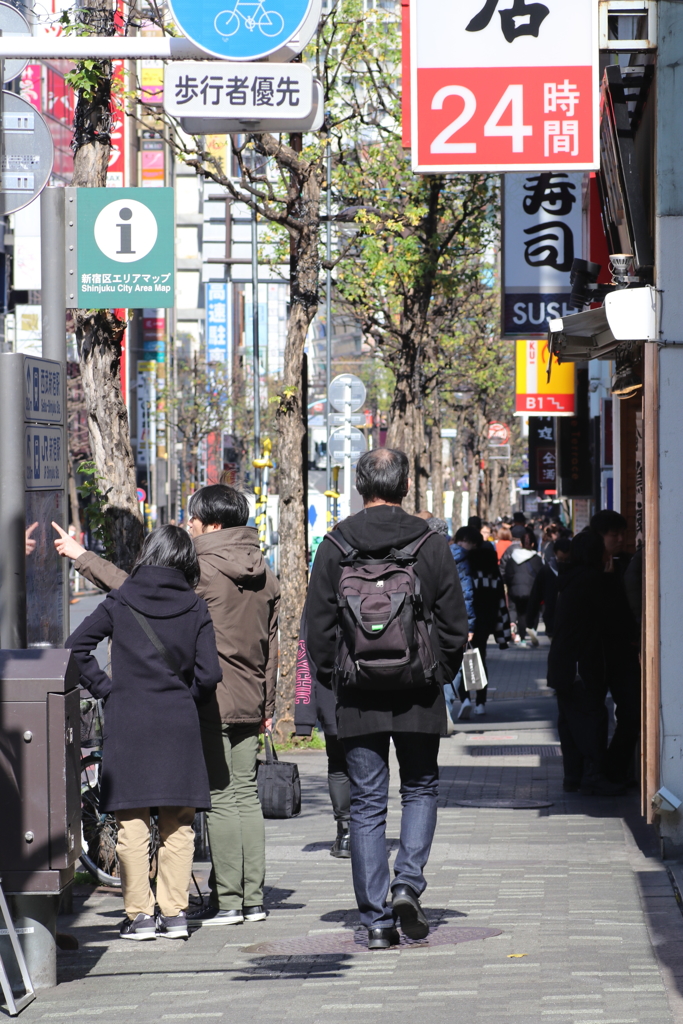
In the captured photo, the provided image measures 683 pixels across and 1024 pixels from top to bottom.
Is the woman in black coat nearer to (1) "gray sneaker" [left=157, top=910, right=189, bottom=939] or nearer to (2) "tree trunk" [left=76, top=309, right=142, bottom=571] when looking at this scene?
(1) "gray sneaker" [left=157, top=910, right=189, bottom=939]

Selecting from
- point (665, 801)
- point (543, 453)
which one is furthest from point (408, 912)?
point (543, 453)

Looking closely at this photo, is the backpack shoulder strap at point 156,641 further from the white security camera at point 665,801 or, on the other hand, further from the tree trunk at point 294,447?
the tree trunk at point 294,447

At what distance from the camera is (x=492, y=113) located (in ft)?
26.8

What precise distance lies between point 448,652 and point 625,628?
4.76 metres

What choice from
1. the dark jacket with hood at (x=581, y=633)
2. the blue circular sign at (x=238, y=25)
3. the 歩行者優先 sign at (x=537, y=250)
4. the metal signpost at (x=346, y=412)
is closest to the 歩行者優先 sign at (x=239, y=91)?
the blue circular sign at (x=238, y=25)

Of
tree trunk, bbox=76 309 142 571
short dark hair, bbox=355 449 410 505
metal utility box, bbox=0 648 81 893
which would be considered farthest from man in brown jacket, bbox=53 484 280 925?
Answer: tree trunk, bbox=76 309 142 571

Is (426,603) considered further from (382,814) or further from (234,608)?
(234,608)

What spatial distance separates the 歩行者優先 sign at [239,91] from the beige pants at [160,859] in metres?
2.93

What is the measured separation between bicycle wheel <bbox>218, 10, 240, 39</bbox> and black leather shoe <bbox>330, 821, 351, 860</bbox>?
424cm

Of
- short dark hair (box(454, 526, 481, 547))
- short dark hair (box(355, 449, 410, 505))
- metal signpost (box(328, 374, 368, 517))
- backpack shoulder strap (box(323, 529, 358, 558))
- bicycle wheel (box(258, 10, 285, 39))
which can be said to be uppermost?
bicycle wheel (box(258, 10, 285, 39))

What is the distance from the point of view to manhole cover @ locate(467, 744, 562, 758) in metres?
12.8

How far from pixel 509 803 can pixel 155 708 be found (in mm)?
4805

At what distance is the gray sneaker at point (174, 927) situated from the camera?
6.11m

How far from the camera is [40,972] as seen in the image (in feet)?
17.4
